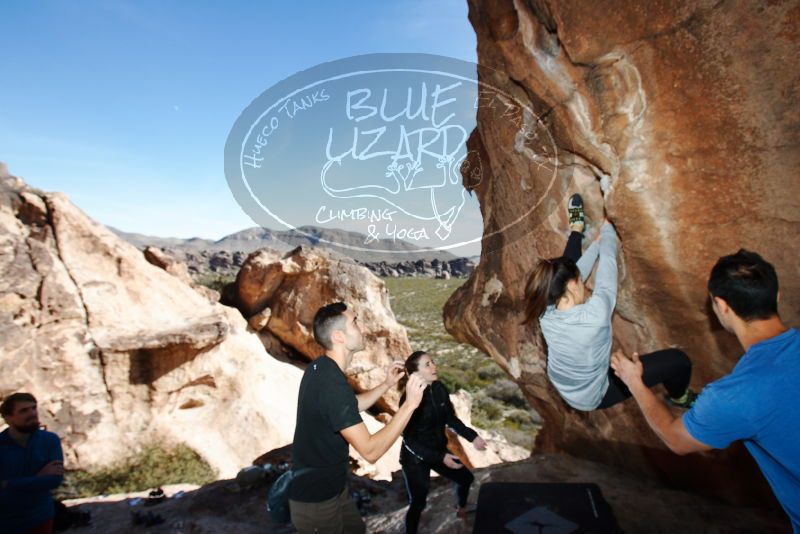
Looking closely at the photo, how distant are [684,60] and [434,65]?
188 centimetres

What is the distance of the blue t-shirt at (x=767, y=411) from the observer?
176 centimetres

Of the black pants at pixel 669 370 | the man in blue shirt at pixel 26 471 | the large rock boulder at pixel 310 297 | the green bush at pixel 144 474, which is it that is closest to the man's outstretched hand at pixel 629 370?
the black pants at pixel 669 370

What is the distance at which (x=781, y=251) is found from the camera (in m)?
3.30

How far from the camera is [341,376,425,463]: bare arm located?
263 centimetres

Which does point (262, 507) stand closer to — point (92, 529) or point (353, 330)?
point (92, 529)

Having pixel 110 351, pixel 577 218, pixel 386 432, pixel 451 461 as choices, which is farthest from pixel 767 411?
pixel 110 351

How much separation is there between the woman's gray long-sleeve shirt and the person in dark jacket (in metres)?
1.40

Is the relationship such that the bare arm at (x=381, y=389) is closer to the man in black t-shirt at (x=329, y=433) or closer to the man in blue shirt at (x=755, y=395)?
the man in black t-shirt at (x=329, y=433)

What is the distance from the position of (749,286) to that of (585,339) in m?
1.14

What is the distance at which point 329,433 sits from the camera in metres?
2.96

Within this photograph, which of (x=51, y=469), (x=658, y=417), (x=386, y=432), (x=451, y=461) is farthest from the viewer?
(x=451, y=461)

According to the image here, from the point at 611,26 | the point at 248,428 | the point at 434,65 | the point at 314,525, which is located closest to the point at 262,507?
the point at 248,428

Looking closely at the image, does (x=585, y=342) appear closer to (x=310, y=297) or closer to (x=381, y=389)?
(x=381, y=389)

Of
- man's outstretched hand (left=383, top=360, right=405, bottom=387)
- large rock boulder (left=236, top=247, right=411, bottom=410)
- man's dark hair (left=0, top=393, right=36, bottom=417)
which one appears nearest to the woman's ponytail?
man's outstretched hand (left=383, top=360, right=405, bottom=387)
